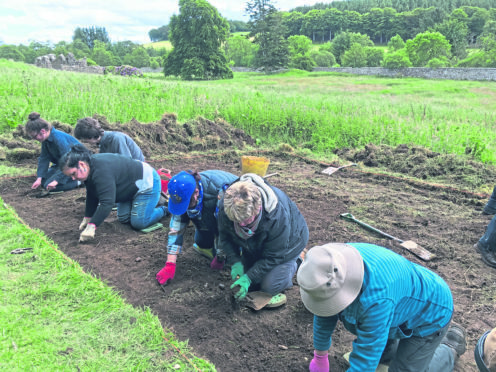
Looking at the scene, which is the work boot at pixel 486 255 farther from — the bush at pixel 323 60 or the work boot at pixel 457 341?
the bush at pixel 323 60

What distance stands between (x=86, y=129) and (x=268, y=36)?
41803 millimetres

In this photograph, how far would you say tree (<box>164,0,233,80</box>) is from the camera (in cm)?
3647

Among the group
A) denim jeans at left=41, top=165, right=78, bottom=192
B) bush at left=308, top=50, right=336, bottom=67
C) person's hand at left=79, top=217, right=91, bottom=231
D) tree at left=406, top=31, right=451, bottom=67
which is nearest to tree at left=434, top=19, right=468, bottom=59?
tree at left=406, top=31, right=451, bottom=67

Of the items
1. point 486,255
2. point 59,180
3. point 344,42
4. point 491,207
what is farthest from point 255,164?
point 344,42

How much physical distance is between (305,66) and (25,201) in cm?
4247

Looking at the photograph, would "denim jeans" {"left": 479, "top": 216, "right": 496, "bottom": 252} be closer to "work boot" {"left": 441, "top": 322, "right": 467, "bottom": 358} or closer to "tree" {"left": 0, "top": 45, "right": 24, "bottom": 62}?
"work boot" {"left": 441, "top": 322, "right": 467, "bottom": 358}

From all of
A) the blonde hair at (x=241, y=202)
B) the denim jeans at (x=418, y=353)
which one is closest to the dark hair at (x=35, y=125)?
the blonde hair at (x=241, y=202)

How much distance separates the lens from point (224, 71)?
37.6 metres

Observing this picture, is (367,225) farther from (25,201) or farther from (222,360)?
(25,201)

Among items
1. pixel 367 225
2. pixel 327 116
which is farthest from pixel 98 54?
pixel 367 225

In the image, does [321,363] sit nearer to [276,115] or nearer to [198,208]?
[198,208]

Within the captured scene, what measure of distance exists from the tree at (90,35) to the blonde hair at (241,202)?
99096 millimetres

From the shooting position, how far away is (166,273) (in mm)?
3107

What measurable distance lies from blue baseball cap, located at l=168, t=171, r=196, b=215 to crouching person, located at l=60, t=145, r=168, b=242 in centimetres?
123
